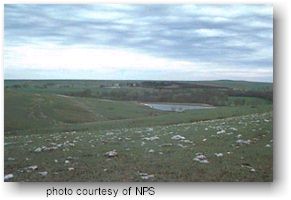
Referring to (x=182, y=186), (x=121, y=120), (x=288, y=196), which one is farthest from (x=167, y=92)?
(x=288, y=196)

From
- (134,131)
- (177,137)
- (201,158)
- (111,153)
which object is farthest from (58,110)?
(201,158)

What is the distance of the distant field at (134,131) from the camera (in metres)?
9.01

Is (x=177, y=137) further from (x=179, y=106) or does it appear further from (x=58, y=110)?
(x=58, y=110)

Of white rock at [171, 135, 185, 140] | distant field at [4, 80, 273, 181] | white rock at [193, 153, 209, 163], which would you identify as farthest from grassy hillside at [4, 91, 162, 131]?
white rock at [193, 153, 209, 163]

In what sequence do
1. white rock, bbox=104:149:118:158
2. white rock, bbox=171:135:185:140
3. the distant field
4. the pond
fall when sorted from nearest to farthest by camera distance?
the distant field → white rock, bbox=104:149:118:158 → white rock, bbox=171:135:185:140 → the pond

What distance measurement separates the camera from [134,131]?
9.34 metres

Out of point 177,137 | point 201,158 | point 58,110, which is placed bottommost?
point 201,158

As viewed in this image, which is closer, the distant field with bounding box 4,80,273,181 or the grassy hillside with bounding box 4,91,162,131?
the distant field with bounding box 4,80,273,181

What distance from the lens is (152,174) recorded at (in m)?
8.98

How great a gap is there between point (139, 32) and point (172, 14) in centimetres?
53

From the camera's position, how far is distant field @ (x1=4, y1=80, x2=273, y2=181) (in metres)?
9.01

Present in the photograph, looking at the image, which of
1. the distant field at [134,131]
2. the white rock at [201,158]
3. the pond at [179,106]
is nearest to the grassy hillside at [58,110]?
the distant field at [134,131]

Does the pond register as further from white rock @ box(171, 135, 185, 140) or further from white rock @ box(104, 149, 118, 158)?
white rock @ box(104, 149, 118, 158)

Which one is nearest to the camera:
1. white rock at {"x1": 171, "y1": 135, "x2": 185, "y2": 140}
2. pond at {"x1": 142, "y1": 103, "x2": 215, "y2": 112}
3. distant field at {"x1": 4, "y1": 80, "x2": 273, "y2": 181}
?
distant field at {"x1": 4, "y1": 80, "x2": 273, "y2": 181}
